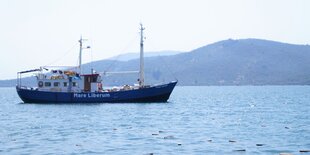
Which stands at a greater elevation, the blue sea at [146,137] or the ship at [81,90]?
the ship at [81,90]

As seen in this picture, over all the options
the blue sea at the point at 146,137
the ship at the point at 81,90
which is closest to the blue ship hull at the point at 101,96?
the ship at the point at 81,90

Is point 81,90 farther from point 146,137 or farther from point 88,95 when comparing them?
point 146,137

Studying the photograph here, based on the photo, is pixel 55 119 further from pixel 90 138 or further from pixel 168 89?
pixel 168 89

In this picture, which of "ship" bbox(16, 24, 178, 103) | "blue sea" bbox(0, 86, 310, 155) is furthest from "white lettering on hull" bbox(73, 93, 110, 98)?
"blue sea" bbox(0, 86, 310, 155)

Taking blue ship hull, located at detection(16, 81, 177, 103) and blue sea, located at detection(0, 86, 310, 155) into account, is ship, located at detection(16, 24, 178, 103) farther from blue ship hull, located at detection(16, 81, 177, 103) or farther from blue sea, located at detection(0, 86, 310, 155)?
blue sea, located at detection(0, 86, 310, 155)

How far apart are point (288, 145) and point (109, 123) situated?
65.2 feet

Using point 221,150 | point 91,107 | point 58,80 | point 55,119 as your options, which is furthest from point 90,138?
point 58,80

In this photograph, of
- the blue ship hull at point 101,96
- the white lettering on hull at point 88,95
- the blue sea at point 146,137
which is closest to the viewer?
the blue sea at point 146,137

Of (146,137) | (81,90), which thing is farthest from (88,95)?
(146,137)

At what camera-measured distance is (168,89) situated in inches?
2862

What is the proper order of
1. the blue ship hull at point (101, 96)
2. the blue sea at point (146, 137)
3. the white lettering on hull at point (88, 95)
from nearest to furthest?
the blue sea at point (146, 137)
the white lettering on hull at point (88, 95)
the blue ship hull at point (101, 96)

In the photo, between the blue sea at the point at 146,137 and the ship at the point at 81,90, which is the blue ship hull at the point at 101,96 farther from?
the blue sea at the point at 146,137

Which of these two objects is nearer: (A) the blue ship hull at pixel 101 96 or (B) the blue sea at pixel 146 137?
(B) the blue sea at pixel 146 137

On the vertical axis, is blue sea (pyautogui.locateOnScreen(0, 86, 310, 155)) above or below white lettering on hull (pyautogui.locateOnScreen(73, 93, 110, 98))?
below
